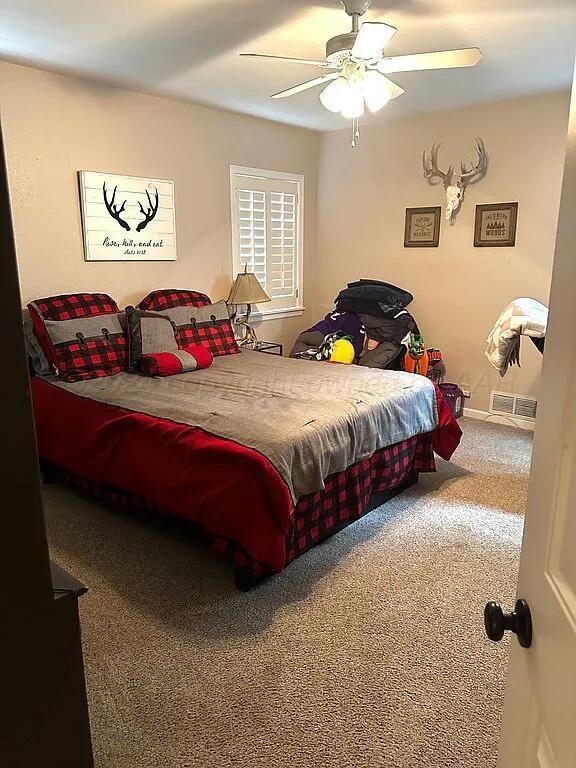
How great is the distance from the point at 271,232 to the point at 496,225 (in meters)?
1.99

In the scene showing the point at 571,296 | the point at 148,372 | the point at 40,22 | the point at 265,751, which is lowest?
the point at 265,751

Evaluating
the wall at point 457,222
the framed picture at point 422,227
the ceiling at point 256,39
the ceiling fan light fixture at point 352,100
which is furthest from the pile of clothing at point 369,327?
the ceiling fan light fixture at point 352,100

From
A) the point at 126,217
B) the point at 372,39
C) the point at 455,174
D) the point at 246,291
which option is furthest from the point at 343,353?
the point at 372,39

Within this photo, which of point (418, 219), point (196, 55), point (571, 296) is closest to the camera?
point (571, 296)

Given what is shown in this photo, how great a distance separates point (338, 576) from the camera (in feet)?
8.46

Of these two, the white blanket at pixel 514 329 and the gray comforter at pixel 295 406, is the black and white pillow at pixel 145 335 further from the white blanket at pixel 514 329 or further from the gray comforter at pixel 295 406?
the white blanket at pixel 514 329

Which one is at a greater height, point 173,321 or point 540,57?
point 540,57

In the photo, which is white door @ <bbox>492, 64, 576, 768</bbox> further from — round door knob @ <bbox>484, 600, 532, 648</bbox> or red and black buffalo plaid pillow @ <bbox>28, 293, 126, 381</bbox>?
red and black buffalo plaid pillow @ <bbox>28, 293, 126, 381</bbox>

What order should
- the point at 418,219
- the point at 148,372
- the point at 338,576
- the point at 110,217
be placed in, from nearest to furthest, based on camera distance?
the point at 338,576, the point at 148,372, the point at 110,217, the point at 418,219

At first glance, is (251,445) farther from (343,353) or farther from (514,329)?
(343,353)

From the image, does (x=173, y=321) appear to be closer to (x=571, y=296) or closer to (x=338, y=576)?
(x=338, y=576)

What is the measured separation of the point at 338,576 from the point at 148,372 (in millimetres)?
1772

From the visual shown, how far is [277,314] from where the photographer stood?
5.49 metres

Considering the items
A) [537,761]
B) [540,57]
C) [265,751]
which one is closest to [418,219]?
[540,57]
